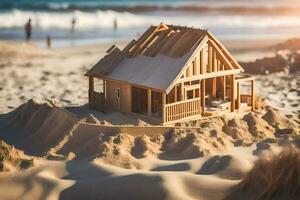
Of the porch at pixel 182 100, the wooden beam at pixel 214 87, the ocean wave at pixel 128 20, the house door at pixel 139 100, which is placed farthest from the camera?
the ocean wave at pixel 128 20

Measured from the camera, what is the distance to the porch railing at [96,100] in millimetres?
26188

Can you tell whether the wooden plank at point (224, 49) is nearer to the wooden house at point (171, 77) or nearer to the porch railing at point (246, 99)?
the wooden house at point (171, 77)

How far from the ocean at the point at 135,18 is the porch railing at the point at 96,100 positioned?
21298mm

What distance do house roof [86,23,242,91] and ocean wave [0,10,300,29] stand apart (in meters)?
33.1

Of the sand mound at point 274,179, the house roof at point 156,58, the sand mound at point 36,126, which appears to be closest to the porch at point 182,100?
the house roof at point 156,58

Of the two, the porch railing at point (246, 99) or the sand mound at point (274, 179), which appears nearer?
the sand mound at point (274, 179)

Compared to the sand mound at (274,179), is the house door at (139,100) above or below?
above

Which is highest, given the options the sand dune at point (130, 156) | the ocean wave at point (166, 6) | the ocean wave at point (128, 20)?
the ocean wave at point (166, 6)

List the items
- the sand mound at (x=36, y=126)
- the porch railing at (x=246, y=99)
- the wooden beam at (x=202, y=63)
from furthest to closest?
the porch railing at (x=246, y=99) → the wooden beam at (x=202, y=63) → the sand mound at (x=36, y=126)

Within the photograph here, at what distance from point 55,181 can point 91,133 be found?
12.9 feet

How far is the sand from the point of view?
1762 cm

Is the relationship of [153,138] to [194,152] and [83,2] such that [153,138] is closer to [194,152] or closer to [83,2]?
[194,152]

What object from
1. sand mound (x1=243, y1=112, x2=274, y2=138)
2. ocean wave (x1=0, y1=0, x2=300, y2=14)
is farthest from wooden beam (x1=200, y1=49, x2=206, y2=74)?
ocean wave (x1=0, y1=0, x2=300, y2=14)

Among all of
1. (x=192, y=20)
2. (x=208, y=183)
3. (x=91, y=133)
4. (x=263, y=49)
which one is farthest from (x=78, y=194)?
(x=192, y=20)
